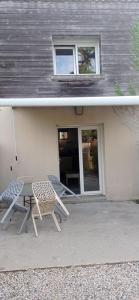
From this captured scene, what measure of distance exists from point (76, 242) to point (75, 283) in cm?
176

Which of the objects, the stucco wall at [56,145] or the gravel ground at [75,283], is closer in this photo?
the gravel ground at [75,283]

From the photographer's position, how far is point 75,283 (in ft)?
15.5

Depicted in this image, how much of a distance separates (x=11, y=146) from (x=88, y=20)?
4.76m

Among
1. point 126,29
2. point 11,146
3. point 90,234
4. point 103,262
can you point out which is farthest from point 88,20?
point 103,262

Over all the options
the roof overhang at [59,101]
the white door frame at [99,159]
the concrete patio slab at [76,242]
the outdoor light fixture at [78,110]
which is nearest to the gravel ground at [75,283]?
the concrete patio slab at [76,242]

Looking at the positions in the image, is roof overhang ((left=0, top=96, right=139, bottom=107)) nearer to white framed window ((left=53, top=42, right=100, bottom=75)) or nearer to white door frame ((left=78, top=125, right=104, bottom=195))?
white door frame ((left=78, top=125, right=104, bottom=195))

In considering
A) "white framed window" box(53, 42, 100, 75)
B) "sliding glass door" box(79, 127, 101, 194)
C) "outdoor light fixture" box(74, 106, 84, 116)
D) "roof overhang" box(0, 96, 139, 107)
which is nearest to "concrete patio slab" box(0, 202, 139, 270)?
"sliding glass door" box(79, 127, 101, 194)

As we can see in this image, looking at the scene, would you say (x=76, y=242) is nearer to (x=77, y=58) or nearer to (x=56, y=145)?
(x=56, y=145)

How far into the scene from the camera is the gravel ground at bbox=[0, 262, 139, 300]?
438cm

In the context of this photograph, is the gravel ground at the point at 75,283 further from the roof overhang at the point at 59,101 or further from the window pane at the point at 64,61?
the window pane at the point at 64,61

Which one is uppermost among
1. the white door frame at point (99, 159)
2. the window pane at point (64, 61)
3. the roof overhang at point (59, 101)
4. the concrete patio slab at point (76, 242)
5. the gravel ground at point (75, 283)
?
the window pane at point (64, 61)

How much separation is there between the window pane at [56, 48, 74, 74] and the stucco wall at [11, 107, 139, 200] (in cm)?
145

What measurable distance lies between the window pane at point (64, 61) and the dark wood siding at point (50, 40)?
0.48 metres

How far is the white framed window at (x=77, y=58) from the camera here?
438 inches
